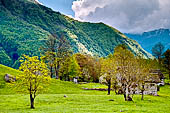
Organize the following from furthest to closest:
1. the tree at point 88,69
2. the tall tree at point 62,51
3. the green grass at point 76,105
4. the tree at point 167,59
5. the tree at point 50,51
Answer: the tree at point 88,69 → the tree at point 167,59 → the tall tree at point 62,51 → the tree at point 50,51 → the green grass at point 76,105

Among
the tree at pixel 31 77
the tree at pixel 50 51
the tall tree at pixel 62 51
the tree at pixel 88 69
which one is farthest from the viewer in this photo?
the tree at pixel 88 69

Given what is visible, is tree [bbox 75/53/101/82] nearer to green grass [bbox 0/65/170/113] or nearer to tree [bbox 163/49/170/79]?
tree [bbox 163/49/170/79]

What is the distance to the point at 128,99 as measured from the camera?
133ft

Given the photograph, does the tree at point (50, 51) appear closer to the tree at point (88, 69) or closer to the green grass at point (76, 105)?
the green grass at point (76, 105)

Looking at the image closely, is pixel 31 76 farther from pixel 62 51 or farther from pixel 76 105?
pixel 62 51

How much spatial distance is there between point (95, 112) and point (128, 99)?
17474 mm

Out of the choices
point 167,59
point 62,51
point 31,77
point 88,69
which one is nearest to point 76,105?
point 31,77

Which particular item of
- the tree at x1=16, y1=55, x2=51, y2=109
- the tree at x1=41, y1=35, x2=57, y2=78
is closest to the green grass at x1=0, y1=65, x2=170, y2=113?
the tree at x1=16, y1=55, x2=51, y2=109

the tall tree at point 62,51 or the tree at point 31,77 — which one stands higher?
the tall tree at point 62,51

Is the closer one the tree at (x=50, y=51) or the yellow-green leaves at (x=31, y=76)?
the yellow-green leaves at (x=31, y=76)

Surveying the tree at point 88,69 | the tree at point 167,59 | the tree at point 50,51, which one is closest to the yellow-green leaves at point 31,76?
the tree at point 50,51

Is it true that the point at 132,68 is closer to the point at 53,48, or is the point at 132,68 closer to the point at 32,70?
the point at 32,70

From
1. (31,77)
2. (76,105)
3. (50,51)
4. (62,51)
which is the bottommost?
(76,105)

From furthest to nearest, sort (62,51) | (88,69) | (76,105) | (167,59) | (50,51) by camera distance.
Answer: (88,69) < (167,59) < (62,51) < (50,51) < (76,105)
